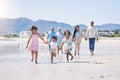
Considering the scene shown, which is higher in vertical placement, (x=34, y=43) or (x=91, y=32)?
(x=91, y=32)

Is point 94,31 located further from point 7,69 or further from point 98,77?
point 98,77

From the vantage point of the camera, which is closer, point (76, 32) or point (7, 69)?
point (7, 69)

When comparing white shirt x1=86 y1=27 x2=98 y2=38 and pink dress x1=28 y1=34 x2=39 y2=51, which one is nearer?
pink dress x1=28 y1=34 x2=39 y2=51

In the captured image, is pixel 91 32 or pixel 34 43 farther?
pixel 91 32

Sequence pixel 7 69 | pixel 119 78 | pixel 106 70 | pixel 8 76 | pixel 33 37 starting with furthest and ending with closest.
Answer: pixel 33 37 → pixel 7 69 → pixel 106 70 → pixel 8 76 → pixel 119 78

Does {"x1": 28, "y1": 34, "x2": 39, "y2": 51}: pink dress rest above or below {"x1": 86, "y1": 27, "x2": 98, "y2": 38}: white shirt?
below

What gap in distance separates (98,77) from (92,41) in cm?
988

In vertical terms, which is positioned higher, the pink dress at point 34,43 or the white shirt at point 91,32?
the white shirt at point 91,32

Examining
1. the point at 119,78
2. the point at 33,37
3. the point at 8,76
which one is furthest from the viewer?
the point at 33,37

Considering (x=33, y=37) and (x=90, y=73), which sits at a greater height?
(x=33, y=37)

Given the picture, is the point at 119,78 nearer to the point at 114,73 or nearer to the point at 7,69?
the point at 114,73

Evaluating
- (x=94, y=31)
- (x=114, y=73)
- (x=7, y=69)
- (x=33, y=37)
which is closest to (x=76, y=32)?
(x=94, y=31)

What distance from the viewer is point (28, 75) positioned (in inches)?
395

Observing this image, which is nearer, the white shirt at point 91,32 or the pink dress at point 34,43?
the pink dress at point 34,43
